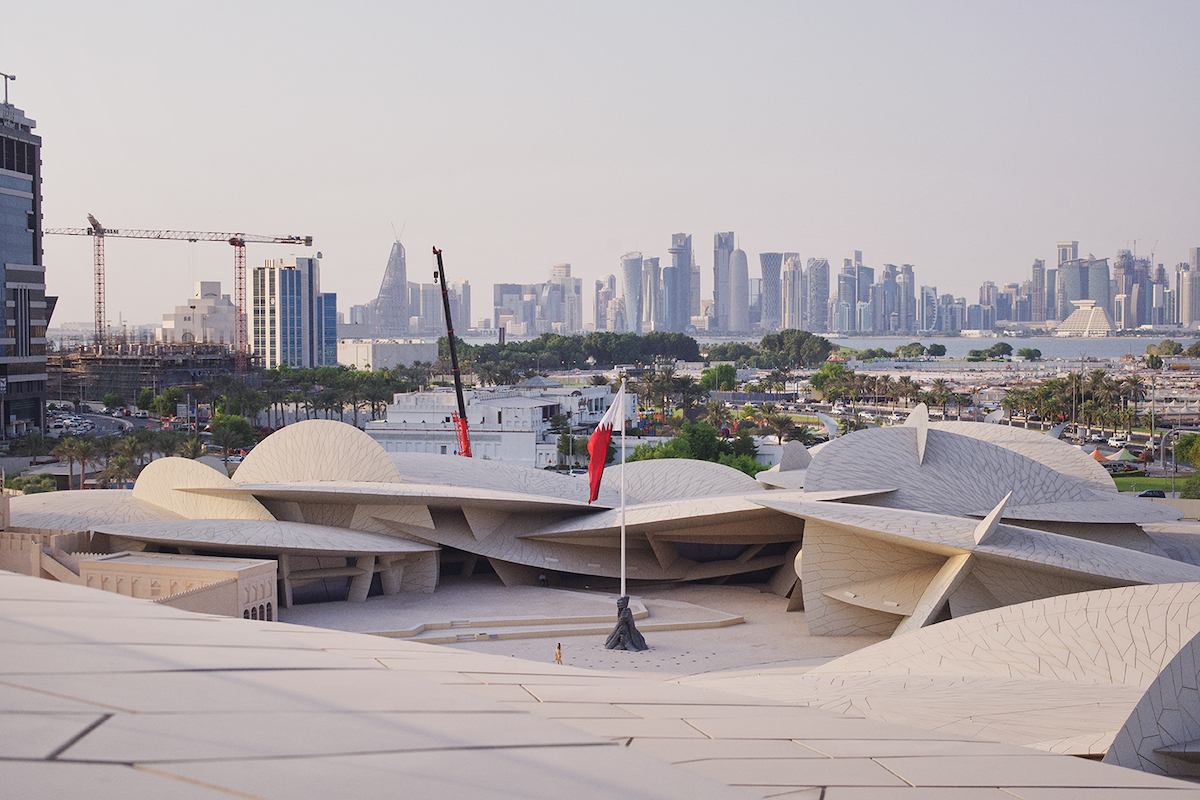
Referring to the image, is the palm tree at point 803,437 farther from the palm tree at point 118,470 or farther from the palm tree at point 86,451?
the palm tree at point 86,451

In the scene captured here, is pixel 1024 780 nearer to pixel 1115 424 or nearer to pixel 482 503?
pixel 482 503

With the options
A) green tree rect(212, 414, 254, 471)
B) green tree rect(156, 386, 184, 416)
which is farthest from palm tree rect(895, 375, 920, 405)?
green tree rect(156, 386, 184, 416)

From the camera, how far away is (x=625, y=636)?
23031mm

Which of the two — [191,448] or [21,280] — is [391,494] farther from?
[21,280]

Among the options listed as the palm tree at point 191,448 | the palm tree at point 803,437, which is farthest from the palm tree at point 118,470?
the palm tree at point 803,437

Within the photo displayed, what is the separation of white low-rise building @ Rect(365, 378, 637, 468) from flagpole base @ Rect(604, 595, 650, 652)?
96.0 ft

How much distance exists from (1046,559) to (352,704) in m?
18.6

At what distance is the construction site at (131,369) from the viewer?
94.0m

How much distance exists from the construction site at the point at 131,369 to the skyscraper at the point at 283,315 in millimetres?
43974

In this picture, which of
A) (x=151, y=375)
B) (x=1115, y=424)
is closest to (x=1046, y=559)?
Answer: (x=1115, y=424)

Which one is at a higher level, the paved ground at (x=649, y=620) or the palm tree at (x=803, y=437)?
the palm tree at (x=803, y=437)

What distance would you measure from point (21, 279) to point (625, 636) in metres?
58.2

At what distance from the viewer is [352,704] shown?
3826mm

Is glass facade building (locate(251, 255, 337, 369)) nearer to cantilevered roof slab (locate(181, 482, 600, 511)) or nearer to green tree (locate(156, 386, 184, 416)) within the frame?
green tree (locate(156, 386, 184, 416))
